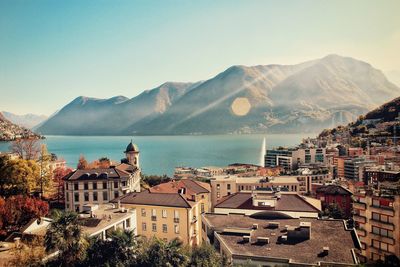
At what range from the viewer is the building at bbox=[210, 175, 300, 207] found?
235ft

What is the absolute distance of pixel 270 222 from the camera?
35125 millimetres

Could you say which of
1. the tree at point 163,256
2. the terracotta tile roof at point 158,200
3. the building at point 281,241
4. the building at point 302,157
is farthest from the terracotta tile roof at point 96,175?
the building at point 302,157

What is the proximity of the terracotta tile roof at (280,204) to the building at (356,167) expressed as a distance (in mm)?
74840

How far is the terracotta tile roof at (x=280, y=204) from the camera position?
41312 millimetres

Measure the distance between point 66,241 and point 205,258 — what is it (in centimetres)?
1022

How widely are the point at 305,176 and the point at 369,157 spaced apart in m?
41.5

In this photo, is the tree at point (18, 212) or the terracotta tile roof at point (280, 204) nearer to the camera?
the tree at point (18, 212)

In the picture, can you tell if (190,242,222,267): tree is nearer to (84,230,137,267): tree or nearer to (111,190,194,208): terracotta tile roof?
(84,230,137,267): tree

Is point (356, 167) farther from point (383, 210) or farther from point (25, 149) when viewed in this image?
point (25, 149)

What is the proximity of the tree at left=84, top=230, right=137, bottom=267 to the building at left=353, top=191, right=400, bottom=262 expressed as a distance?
22653 millimetres

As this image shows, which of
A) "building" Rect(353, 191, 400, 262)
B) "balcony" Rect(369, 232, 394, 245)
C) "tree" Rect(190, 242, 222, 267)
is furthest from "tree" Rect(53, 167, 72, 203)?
"balcony" Rect(369, 232, 394, 245)

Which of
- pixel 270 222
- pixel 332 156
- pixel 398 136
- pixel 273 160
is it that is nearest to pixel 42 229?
pixel 270 222

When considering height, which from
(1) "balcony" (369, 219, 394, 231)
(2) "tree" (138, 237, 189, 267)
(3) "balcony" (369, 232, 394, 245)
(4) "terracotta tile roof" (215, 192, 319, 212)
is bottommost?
(3) "balcony" (369, 232, 394, 245)

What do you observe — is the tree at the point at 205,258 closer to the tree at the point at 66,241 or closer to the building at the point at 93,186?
the tree at the point at 66,241
